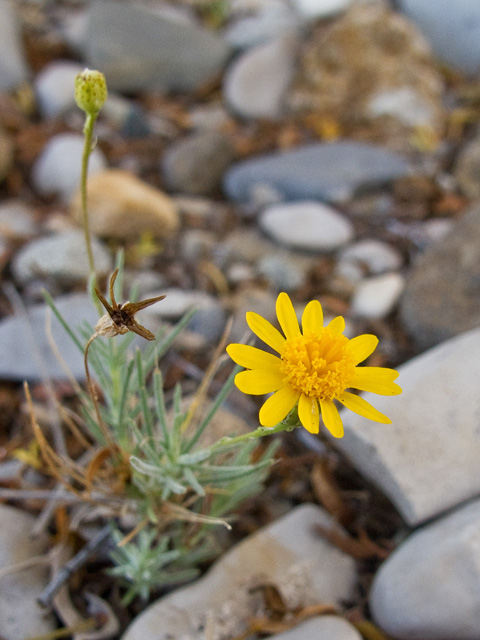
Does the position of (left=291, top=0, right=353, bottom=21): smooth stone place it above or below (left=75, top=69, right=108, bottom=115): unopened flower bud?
above

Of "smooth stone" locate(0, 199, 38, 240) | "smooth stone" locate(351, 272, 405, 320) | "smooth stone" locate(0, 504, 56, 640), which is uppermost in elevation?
"smooth stone" locate(351, 272, 405, 320)

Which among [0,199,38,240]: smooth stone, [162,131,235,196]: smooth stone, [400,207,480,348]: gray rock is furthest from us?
[162,131,235,196]: smooth stone

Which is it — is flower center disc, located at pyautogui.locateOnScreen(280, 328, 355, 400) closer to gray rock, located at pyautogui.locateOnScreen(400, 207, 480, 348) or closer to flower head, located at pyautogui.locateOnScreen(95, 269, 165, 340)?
flower head, located at pyautogui.locateOnScreen(95, 269, 165, 340)

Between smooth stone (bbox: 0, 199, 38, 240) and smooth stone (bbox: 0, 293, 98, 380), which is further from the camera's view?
smooth stone (bbox: 0, 199, 38, 240)

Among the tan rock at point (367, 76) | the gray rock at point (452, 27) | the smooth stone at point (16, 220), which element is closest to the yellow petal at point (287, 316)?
the smooth stone at point (16, 220)

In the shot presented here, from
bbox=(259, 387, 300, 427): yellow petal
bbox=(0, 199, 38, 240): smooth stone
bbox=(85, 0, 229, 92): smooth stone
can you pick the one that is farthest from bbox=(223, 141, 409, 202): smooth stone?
bbox=(259, 387, 300, 427): yellow petal

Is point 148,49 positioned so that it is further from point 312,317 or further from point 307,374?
point 307,374
